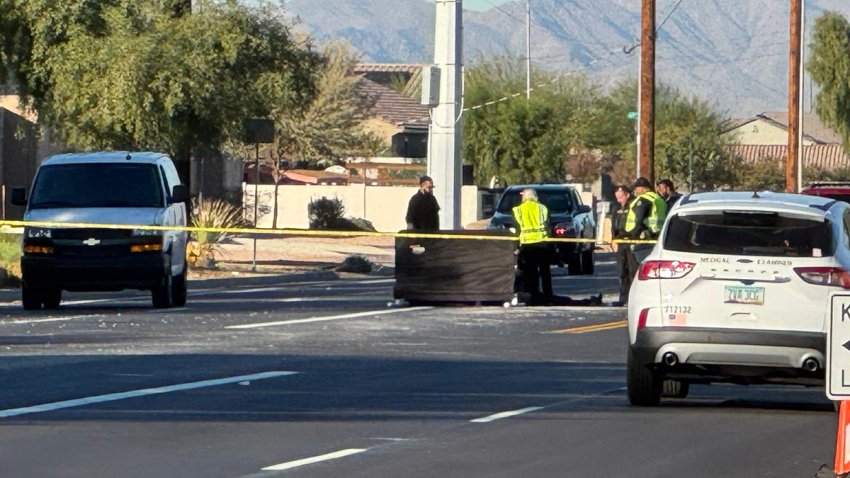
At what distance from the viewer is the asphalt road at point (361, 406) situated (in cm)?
1071

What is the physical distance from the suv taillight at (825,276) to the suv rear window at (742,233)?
0.24 m

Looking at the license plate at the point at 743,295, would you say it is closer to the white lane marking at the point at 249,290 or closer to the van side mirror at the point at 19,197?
the van side mirror at the point at 19,197

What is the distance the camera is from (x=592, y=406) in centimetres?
1357

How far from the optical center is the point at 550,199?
35250 millimetres

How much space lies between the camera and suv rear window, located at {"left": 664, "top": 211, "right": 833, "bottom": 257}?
1300 cm

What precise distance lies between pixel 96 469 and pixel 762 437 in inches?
186

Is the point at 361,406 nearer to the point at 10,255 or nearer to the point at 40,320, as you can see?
the point at 40,320

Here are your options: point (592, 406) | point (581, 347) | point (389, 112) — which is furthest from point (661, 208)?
point (389, 112)

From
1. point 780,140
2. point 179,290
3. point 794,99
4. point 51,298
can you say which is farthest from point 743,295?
point 780,140

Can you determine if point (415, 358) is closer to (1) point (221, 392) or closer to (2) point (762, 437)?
(1) point (221, 392)

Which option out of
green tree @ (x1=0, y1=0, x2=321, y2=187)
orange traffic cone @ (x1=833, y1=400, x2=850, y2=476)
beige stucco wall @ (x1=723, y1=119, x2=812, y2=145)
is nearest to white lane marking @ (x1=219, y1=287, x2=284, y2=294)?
green tree @ (x1=0, y1=0, x2=321, y2=187)

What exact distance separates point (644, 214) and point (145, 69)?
447 inches

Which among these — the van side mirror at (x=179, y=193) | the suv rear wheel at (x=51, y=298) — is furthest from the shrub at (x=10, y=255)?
the van side mirror at (x=179, y=193)

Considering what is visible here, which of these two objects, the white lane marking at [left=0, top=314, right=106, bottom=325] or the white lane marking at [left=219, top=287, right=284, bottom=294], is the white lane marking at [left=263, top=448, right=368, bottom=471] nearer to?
the white lane marking at [left=0, top=314, right=106, bottom=325]
